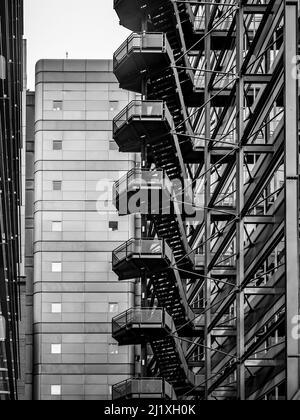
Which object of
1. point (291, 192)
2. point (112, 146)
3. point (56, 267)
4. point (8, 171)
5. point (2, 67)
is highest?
point (112, 146)

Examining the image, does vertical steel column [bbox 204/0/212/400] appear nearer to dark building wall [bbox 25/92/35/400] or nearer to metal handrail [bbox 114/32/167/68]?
metal handrail [bbox 114/32/167/68]

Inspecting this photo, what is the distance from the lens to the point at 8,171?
39812mm

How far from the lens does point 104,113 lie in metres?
89.5

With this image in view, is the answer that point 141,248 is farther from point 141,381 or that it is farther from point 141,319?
point 141,381

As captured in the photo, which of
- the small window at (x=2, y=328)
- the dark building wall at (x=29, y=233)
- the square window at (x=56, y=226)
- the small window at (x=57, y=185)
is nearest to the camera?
the small window at (x=2, y=328)

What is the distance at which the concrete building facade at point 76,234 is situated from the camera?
85500 millimetres

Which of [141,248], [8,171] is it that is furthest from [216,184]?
[8,171]

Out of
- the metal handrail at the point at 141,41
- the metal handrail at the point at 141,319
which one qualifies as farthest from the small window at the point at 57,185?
the metal handrail at the point at 141,41

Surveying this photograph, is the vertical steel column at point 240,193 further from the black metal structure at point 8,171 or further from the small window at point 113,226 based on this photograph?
the small window at point 113,226

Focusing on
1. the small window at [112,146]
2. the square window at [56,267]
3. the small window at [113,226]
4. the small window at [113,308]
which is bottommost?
the small window at [113,308]

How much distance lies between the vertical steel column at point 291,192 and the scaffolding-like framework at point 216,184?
0.20ft

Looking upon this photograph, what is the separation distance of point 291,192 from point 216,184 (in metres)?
20.9

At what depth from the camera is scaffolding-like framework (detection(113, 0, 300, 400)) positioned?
53.5m
